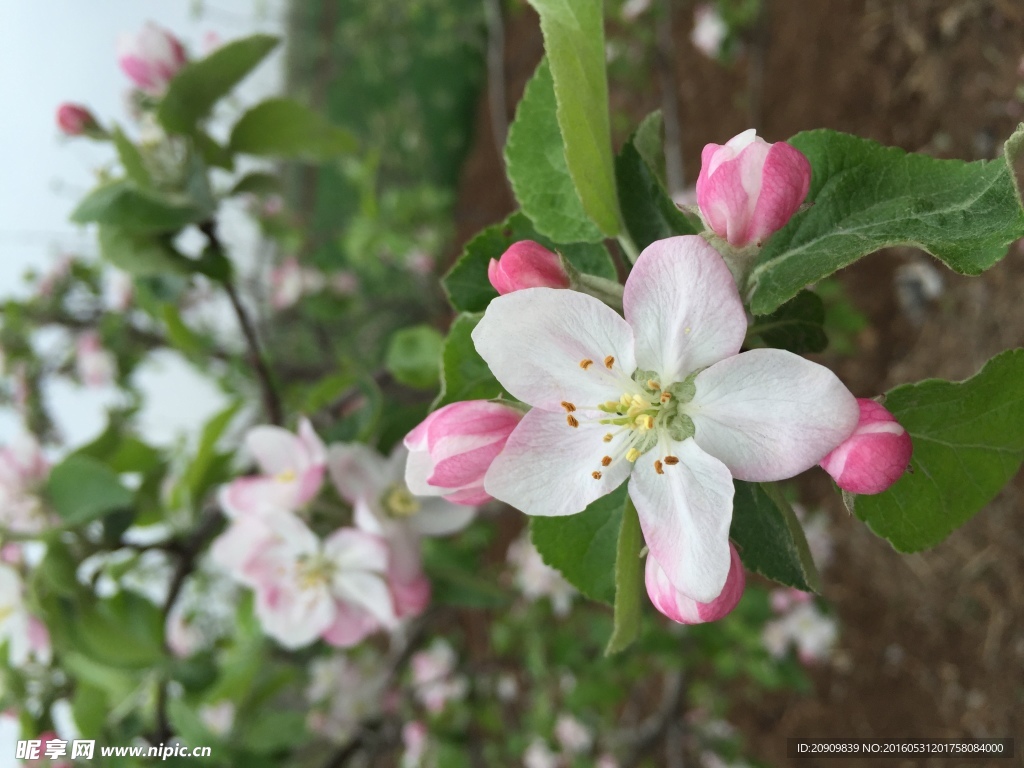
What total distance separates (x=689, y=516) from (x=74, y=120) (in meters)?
1.18

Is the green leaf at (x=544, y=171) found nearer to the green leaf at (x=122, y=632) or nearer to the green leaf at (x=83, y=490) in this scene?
the green leaf at (x=83, y=490)

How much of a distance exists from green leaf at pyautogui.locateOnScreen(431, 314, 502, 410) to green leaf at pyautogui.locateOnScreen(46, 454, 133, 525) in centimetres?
73

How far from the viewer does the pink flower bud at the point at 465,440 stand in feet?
1.88

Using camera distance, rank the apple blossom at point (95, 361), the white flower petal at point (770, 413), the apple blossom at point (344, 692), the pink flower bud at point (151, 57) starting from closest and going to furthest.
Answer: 1. the white flower petal at point (770, 413)
2. the pink flower bud at point (151, 57)
3. the apple blossom at point (344, 692)
4. the apple blossom at point (95, 361)

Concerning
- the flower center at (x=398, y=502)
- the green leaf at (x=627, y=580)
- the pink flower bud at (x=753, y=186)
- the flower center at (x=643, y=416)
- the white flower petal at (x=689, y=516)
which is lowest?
the flower center at (x=398, y=502)

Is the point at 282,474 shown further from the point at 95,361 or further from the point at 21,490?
the point at 95,361

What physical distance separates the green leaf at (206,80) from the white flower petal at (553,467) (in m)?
0.78

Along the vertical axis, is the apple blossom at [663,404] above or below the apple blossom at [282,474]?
above

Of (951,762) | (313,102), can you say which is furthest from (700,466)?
(313,102)

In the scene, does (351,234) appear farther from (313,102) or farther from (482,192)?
(313,102)

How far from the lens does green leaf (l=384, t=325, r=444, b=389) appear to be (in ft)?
3.72

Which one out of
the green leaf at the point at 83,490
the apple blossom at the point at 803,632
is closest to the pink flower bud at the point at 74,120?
the green leaf at the point at 83,490

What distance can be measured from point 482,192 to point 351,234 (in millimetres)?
2277

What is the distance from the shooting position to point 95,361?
2451 millimetres
